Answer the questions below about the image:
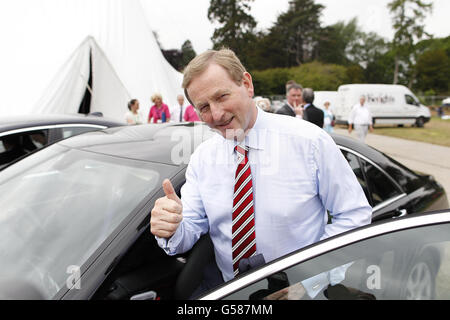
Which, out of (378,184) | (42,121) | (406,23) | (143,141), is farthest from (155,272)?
(406,23)

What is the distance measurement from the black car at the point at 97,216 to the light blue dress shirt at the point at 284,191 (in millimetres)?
204

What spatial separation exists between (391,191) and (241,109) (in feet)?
5.51

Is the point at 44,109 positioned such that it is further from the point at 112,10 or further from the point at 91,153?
the point at 91,153

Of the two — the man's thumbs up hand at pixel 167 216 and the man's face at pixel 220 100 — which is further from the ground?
the man's face at pixel 220 100

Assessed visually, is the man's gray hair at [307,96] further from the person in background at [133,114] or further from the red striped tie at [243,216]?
the red striped tie at [243,216]

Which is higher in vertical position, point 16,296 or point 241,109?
point 241,109

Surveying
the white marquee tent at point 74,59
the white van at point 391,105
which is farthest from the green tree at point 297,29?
the white marquee tent at point 74,59

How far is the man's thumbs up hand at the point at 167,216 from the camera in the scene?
1230mm

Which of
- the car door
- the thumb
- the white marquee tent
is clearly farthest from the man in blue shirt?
the white marquee tent

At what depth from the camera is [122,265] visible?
137cm

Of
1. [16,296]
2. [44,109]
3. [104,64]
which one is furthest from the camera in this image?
[104,64]

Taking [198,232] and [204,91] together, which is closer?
[204,91]

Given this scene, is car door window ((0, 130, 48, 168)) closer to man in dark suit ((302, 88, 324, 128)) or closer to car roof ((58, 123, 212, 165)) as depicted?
car roof ((58, 123, 212, 165))

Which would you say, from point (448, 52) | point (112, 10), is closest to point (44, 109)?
point (112, 10)
